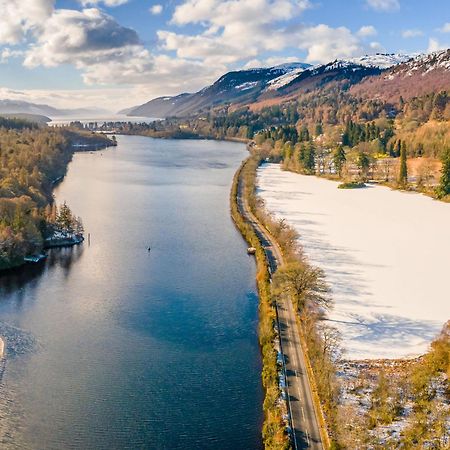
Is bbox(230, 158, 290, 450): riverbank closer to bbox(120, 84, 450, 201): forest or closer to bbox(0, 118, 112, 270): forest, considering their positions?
bbox(0, 118, 112, 270): forest

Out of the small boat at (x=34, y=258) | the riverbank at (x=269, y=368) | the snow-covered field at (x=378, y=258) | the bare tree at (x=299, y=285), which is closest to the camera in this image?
the riverbank at (x=269, y=368)

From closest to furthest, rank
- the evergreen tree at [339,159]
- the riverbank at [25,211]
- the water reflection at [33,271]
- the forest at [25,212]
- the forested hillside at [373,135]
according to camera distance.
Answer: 1. the water reflection at [33,271]
2. the riverbank at [25,211]
3. the forest at [25,212]
4. the forested hillside at [373,135]
5. the evergreen tree at [339,159]

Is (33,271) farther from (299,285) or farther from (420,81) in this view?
(420,81)

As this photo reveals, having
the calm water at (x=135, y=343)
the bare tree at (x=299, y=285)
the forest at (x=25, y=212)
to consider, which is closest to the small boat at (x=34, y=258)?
the forest at (x=25, y=212)

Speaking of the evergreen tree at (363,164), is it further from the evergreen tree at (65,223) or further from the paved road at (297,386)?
the paved road at (297,386)

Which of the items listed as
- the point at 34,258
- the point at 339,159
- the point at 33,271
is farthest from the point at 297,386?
the point at 339,159

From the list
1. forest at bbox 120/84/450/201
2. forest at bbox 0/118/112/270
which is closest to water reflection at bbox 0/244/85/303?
forest at bbox 0/118/112/270

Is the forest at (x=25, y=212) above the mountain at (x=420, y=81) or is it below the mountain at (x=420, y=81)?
below
